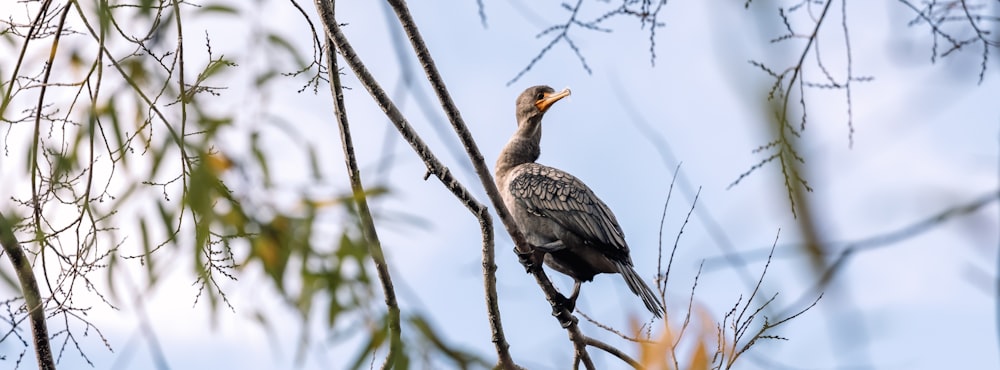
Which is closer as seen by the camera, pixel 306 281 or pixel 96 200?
pixel 306 281

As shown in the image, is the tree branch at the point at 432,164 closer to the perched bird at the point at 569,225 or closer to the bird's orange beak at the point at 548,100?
the perched bird at the point at 569,225

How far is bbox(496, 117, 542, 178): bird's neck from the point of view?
256 inches

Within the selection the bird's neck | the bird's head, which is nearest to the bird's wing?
the bird's neck

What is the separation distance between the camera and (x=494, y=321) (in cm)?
415

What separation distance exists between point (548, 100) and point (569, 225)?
0.97m

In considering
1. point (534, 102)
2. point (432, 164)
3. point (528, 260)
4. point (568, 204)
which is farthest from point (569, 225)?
point (432, 164)

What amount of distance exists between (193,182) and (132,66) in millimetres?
679

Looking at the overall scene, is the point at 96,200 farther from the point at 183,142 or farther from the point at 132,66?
the point at 183,142

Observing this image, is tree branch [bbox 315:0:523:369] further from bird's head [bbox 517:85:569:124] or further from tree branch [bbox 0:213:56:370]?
bird's head [bbox 517:85:569:124]

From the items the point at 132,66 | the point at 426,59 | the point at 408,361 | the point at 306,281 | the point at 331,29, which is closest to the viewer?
the point at 306,281

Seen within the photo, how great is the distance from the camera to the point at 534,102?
651 centimetres

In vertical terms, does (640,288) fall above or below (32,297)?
above

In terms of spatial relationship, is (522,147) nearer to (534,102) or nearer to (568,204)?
(534,102)

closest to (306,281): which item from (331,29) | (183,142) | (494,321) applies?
(183,142)
